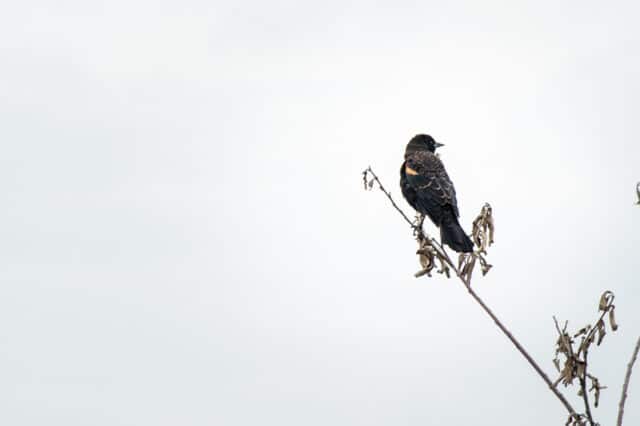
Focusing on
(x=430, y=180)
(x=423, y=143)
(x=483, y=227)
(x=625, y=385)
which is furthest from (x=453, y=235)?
(x=625, y=385)

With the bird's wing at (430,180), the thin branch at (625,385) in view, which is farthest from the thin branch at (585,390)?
the bird's wing at (430,180)

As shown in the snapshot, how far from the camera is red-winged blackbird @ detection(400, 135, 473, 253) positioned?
12.2 m

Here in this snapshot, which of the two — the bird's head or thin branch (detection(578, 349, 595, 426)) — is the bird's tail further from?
thin branch (detection(578, 349, 595, 426))

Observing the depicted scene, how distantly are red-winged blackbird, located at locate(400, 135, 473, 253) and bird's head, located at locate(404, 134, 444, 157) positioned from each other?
0.50 m

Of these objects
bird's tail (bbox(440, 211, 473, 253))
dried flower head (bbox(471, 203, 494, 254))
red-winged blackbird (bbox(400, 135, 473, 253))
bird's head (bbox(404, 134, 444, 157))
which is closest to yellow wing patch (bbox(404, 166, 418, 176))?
red-winged blackbird (bbox(400, 135, 473, 253))

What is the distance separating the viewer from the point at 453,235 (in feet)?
40.0

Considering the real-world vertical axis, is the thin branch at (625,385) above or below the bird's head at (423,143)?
below

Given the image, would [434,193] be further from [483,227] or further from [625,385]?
[625,385]

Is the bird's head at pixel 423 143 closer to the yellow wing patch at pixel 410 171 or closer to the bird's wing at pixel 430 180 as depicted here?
the bird's wing at pixel 430 180

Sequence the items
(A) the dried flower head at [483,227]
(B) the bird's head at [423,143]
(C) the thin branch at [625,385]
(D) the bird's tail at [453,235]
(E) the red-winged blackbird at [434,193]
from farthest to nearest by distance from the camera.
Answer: (B) the bird's head at [423,143]
(E) the red-winged blackbird at [434,193]
(D) the bird's tail at [453,235]
(A) the dried flower head at [483,227]
(C) the thin branch at [625,385]

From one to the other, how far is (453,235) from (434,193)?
1.10 m

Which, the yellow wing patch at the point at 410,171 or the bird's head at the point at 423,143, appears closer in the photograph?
the yellow wing patch at the point at 410,171

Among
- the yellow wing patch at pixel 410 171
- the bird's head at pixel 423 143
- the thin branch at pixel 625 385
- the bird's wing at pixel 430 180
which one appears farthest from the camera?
the bird's head at pixel 423 143

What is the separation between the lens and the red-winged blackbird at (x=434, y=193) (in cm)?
1223
